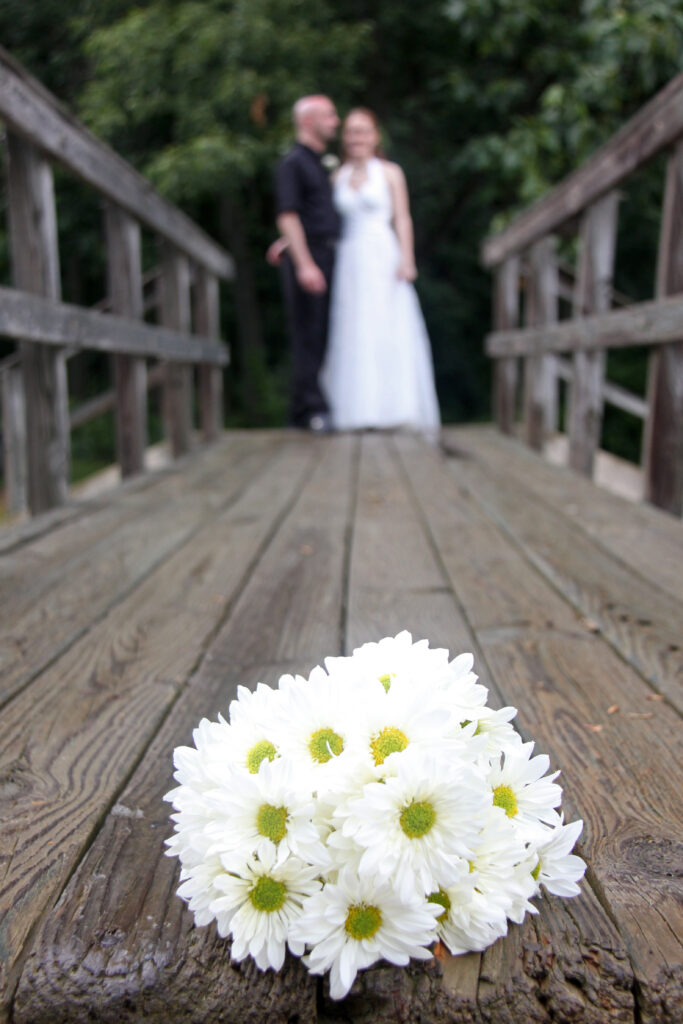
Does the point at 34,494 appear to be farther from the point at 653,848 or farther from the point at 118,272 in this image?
the point at 653,848

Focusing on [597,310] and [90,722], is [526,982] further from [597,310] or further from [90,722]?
[597,310]

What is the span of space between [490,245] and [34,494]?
4086 millimetres

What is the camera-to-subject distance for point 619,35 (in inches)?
213

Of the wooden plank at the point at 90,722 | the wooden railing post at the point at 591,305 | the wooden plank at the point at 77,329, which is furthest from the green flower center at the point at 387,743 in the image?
the wooden railing post at the point at 591,305

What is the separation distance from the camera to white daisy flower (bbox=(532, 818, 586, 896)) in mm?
872

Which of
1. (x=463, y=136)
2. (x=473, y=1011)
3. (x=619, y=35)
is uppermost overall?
(x=463, y=136)

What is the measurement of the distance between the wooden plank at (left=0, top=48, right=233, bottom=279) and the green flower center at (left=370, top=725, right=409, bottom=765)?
2.33 metres

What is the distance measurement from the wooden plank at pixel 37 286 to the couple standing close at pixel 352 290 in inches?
98.0

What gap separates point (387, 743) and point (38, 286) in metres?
2.51

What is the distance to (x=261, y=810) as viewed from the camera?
0.84 metres

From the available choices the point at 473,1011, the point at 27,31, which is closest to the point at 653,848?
the point at 473,1011

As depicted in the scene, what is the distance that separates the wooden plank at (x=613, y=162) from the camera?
9.53 feet

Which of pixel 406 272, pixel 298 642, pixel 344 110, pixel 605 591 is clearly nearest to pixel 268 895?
pixel 298 642

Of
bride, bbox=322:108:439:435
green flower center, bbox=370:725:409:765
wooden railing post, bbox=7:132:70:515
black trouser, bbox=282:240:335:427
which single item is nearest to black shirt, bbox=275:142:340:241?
black trouser, bbox=282:240:335:427
